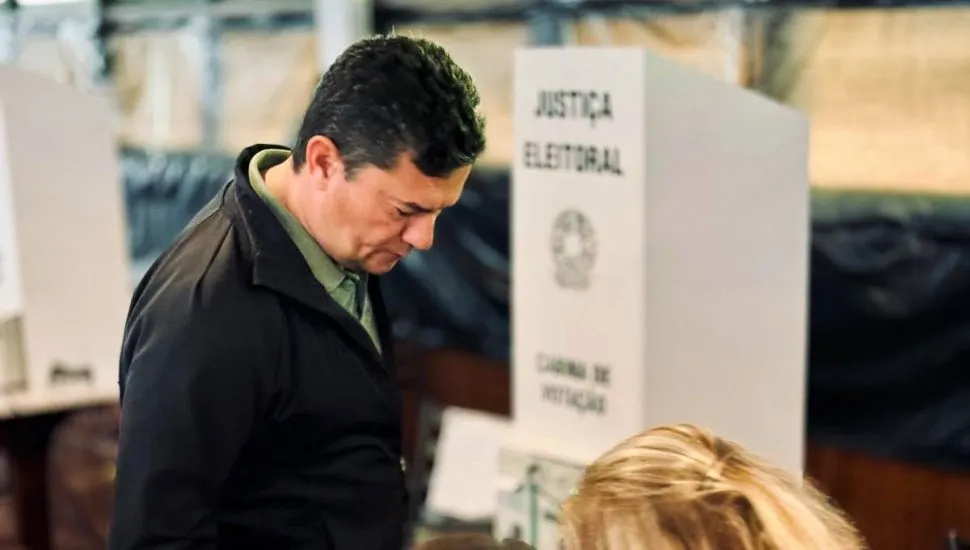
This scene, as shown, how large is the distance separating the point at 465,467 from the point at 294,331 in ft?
6.03

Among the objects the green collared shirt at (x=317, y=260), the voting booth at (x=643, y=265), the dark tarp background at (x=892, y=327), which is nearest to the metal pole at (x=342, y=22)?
the dark tarp background at (x=892, y=327)

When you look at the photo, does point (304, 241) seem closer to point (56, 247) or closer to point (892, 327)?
point (892, 327)

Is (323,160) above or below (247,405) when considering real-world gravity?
above

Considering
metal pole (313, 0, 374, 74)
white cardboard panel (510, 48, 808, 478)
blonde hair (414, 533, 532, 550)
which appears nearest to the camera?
blonde hair (414, 533, 532, 550)

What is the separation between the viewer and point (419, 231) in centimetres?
125

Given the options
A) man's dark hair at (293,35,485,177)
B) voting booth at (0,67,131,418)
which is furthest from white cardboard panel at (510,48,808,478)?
voting booth at (0,67,131,418)

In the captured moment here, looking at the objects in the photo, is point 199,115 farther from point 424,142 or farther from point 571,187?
point 424,142

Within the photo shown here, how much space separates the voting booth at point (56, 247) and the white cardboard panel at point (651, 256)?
4.38 ft

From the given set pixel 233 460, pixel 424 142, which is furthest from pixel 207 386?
pixel 424 142

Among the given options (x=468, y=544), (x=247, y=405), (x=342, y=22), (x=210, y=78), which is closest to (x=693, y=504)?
(x=468, y=544)

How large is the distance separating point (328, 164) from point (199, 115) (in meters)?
3.29

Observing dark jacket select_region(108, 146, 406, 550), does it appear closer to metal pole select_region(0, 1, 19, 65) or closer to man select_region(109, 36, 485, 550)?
man select_region(109, 36, 485, 550)

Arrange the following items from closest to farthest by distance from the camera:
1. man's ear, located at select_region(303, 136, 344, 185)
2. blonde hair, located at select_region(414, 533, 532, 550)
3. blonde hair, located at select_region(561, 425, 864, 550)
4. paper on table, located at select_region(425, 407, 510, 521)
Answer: blonde hair, located at select_region(561, 425, 864, 550), blonde hair, located at select_region(414, 533, 532, 550), man's ear, located at select_region(303, 136, 344, 185), paper on table, located at select_region(425, 407, 510, 521)

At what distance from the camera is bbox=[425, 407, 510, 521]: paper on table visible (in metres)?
2.93
